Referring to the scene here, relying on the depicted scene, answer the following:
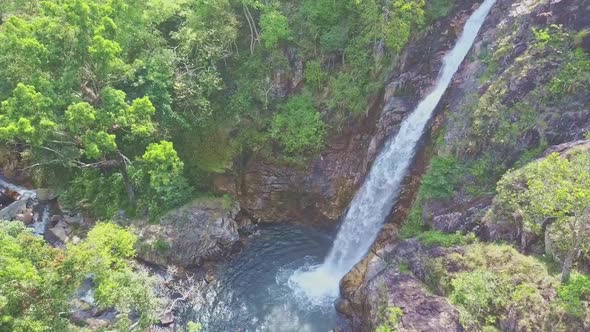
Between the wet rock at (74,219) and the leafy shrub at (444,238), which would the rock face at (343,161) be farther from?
the wet rock at (74,219)

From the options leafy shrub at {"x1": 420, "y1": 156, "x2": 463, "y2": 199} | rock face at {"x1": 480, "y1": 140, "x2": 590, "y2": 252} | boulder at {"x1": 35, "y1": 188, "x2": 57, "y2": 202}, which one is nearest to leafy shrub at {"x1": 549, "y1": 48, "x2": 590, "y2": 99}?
rock face at {"x1": 480, "y1": 140, "x2": 590, "y2": 252}

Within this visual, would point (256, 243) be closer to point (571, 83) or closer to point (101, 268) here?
point (101, 268)

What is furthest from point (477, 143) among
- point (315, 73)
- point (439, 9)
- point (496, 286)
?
point (315, 73)

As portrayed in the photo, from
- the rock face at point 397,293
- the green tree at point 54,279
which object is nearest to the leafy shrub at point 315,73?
the rock face at point 397,293

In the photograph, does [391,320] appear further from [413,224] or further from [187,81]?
[187,81]

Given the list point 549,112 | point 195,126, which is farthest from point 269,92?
point 549,112
